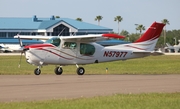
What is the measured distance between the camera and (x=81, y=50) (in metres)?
30.4

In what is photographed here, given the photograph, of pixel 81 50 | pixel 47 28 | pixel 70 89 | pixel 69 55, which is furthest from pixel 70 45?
pixel 47 28

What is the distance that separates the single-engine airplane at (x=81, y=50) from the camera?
94.4 feet

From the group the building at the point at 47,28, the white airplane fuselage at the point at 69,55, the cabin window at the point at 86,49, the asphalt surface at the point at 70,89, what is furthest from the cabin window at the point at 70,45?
the building at the point at 47,28

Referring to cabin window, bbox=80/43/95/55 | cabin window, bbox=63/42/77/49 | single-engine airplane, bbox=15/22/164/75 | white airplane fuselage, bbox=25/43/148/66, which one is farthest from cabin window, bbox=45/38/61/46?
cabin window, bbox=80/43/95/55

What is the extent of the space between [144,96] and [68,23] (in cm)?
9985

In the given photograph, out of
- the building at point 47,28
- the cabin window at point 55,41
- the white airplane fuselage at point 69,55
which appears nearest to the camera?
the white airplane fuselage at point 69,55

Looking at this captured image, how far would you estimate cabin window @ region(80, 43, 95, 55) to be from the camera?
30422mm

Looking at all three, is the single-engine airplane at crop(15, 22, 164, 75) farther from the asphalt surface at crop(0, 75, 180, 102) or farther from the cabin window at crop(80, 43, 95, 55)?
the asphalt surface at crop(0, 75, 180, 102)

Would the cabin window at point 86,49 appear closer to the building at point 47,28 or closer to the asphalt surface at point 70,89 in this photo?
the asphalt surface at point 70,89

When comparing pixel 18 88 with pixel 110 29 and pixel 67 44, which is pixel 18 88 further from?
pixel 110 29

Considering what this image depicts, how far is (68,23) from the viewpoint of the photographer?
116 meters

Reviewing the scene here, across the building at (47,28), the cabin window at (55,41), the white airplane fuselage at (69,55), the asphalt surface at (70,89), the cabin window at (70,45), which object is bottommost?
the asphalt surface at (70,89)

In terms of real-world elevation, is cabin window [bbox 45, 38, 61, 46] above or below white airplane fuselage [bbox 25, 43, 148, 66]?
above

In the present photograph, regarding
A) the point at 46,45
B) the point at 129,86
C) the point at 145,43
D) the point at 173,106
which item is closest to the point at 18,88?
the point at 129,86
